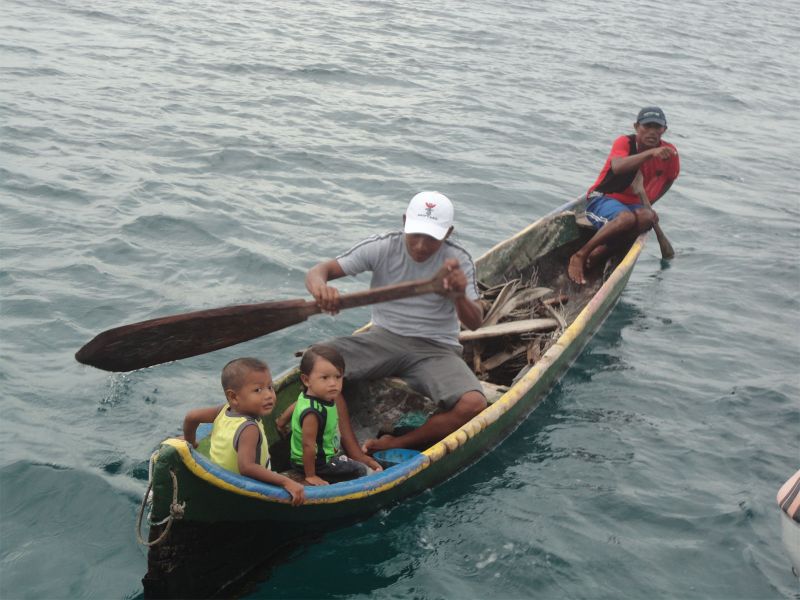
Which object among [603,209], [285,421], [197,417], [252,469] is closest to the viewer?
[252,469]

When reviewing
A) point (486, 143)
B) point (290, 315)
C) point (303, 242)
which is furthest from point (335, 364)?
point (486, 143)

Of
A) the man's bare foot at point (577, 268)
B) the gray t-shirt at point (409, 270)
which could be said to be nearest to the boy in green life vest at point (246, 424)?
the gray t-shirt at point (409, 270)

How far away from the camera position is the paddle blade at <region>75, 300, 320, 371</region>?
5.37 metres

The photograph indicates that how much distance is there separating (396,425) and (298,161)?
661 cm

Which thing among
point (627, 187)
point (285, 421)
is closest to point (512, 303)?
point (627, 187)

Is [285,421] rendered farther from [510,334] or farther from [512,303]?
[512,303]

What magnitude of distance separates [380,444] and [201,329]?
1.51 meters

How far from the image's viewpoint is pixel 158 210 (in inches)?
409

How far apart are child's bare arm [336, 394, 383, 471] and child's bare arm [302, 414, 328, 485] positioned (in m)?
0.46

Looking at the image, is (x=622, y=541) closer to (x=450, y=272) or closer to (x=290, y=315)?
(x=450, y=272)

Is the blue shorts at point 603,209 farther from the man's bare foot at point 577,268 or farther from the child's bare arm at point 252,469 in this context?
the child's bare arm at point 252,469

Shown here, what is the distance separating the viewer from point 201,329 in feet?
18.3

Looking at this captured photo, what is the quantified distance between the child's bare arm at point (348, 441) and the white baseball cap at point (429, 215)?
1.19m

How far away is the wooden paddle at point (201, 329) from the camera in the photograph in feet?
17.6
